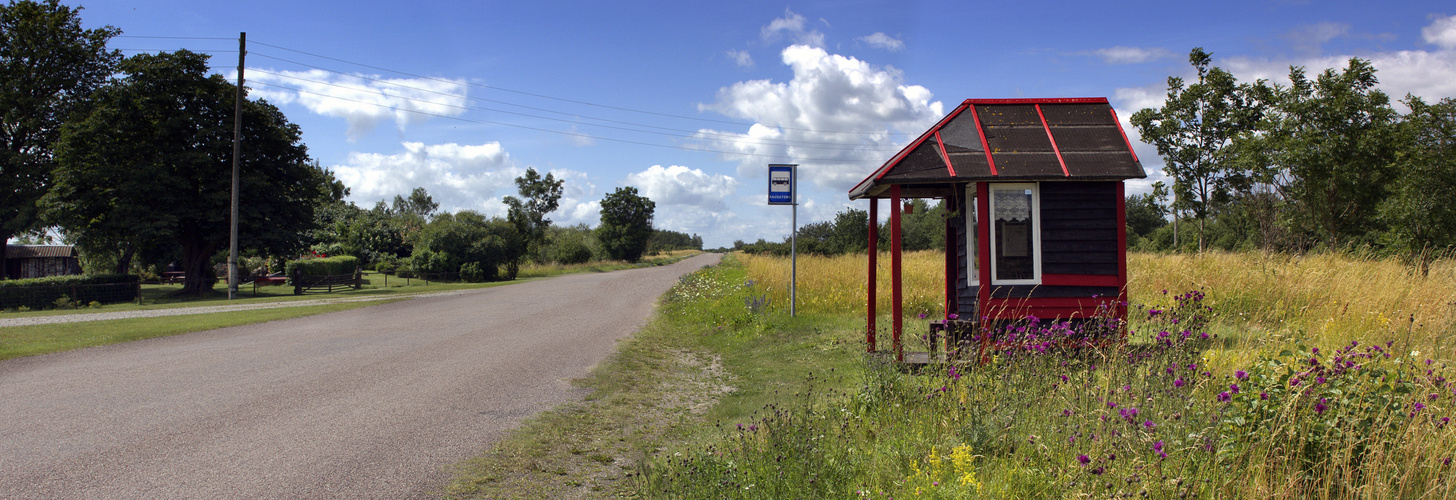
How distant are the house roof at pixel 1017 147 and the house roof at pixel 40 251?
216 feet

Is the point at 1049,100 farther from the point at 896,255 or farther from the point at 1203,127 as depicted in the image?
the point at 1203,127

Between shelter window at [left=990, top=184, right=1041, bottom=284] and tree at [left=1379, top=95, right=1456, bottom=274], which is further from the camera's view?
tree at [left=1379, top=95, right=1456, bottom=274]

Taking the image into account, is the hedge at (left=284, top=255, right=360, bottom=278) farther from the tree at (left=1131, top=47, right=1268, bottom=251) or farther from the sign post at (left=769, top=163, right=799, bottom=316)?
the tree at (left=1131, top=47, right=1268, bottom=251)

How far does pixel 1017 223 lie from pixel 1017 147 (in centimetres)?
90

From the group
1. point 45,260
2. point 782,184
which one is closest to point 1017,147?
point 782,184

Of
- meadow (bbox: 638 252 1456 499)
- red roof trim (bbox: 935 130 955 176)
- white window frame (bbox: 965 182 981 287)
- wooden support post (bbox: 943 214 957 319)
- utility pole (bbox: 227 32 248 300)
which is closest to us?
meadow (bbox: 638 252 1456 499)

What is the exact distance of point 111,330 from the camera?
43.2 ft

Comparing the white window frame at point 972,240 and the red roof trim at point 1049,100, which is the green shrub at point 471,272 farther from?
the white window frame at point 972,240

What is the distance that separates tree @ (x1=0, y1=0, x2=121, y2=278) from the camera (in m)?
30.7

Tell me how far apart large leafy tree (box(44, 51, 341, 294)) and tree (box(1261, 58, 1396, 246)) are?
4062 cm

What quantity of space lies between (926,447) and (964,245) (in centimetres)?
485

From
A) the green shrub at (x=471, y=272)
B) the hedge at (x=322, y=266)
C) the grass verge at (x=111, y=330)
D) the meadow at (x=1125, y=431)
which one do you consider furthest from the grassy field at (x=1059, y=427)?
the hedge at (x=322, y=266)

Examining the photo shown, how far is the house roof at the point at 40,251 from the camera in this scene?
50.8 metres

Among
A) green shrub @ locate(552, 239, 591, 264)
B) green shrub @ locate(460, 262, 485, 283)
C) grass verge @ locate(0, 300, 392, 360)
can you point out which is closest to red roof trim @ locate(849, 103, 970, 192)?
grass verge @ locate(0, 300, 392, 360)
